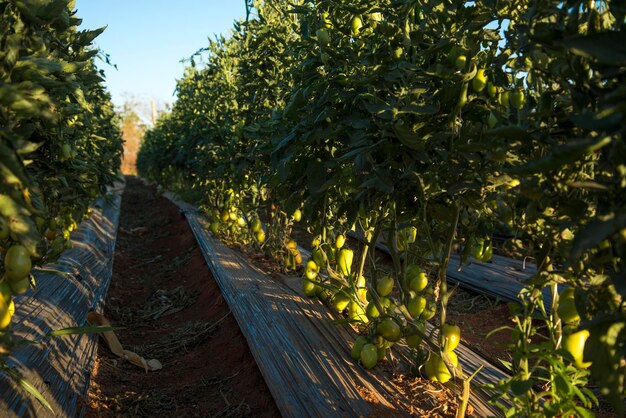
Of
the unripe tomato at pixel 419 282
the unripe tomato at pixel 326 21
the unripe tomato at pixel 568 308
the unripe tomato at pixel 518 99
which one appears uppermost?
the unripe tomato at pixel 326 21

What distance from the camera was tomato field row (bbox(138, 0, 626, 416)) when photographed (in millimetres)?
1107

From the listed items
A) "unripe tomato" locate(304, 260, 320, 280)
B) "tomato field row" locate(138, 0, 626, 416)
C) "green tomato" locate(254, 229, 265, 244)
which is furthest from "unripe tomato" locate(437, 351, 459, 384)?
"green tomato" locate(254, 229, 265, 244)

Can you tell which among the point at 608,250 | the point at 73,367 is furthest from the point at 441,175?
the point at 73,367

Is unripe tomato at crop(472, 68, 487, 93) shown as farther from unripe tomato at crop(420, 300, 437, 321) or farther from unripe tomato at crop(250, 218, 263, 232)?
unripe tomato at crop(250, 218, 263, 232)

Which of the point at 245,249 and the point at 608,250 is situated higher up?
the point at 608,250

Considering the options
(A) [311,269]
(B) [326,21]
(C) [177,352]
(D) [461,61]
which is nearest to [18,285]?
(D) [461,61]

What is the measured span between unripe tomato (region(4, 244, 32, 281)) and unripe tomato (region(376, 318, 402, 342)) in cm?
157

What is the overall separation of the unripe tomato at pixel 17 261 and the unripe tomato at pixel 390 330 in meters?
1.57

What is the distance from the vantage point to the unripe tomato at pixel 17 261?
1.36 meters

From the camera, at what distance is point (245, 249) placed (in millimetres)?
6223

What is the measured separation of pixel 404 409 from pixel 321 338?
0.88 meters

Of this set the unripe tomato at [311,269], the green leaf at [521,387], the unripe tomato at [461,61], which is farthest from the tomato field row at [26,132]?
the unripe tomato at [311,269]

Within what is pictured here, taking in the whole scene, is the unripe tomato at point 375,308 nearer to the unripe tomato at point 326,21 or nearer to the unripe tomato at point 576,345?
the unripe tomato at point 576,345

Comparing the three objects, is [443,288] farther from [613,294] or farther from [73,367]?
[73,367]
